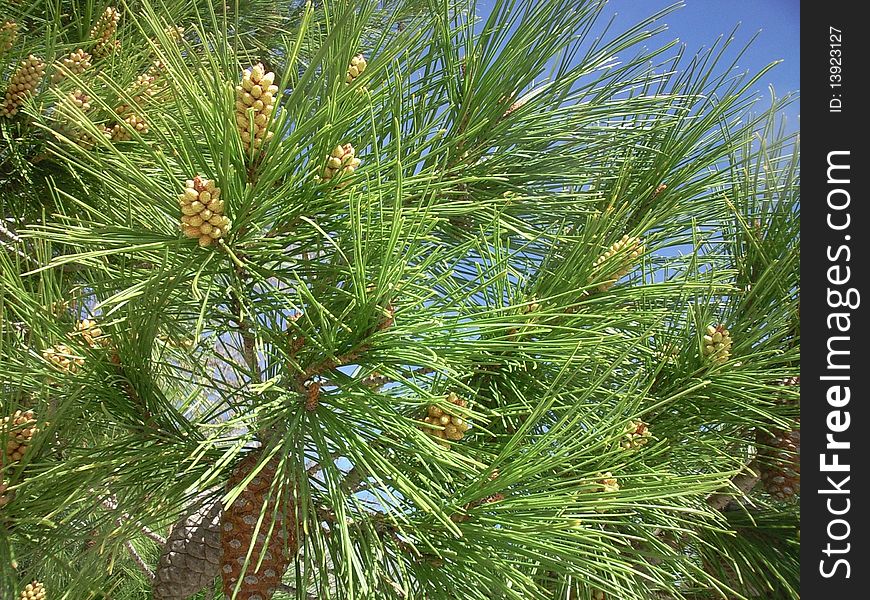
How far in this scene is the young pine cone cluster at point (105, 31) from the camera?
78 cm

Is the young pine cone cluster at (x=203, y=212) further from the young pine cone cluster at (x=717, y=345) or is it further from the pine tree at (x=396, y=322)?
the young pine cone cluster at (x=717, y=345)

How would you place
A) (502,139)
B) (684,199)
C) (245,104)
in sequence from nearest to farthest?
(245,104)
(502,139)
(684,199)

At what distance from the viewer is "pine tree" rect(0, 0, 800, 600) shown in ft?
1.38

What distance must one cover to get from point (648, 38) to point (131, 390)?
0.51 meters

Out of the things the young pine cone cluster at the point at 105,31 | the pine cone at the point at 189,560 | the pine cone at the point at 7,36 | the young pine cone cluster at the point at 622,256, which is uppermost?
the young pine cone cluster at the point at 105,31

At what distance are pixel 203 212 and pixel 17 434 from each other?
29cm

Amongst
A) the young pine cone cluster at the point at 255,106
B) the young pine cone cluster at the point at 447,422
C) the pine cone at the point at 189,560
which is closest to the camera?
the young pine cone cluster at the point at 255,106

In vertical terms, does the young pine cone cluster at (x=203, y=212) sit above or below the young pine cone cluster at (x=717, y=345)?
above

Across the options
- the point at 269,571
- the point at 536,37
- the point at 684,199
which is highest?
the point at 536,37

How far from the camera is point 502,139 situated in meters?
0.61

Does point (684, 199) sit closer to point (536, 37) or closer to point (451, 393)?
point (536, 37)

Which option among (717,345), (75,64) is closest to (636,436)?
(717,345)

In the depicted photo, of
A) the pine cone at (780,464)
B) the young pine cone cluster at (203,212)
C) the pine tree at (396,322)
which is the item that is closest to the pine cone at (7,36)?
the pine tree at (396,322)

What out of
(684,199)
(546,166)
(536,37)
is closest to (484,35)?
(536,37)
